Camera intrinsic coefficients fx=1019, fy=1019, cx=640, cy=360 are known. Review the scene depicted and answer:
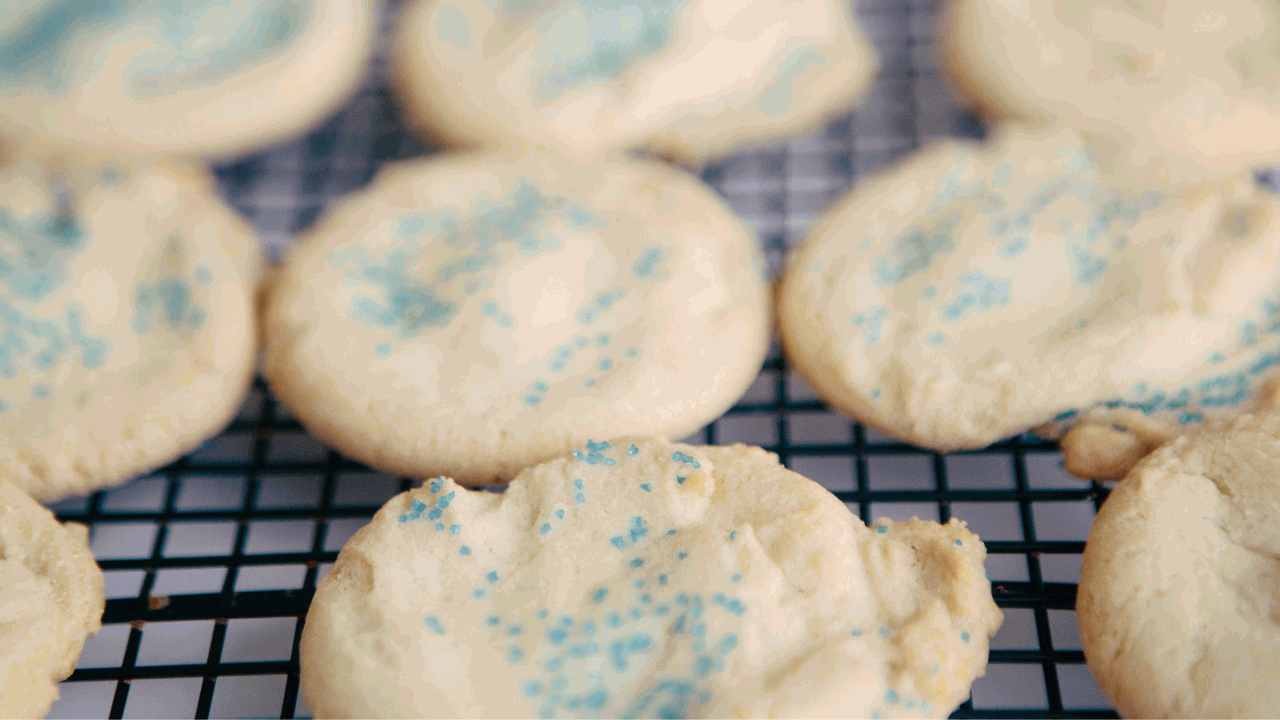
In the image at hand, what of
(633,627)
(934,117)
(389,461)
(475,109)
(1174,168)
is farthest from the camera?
(934,117)

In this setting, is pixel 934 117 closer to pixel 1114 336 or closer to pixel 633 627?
pixel 1114 336

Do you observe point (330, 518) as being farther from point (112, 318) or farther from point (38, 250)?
point (38, 250)

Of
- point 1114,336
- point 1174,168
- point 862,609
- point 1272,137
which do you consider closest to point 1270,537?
point 1114,336

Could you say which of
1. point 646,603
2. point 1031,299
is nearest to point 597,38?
point 1031,299

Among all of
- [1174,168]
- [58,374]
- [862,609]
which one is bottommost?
[862,609]

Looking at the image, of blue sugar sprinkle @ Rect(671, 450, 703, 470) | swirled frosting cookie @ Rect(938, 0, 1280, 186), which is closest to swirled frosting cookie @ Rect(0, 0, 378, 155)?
blue sugar sprinkle @ Rect(671, 450, 703, 470)

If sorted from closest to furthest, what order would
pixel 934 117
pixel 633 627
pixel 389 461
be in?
pixel 633 627
pixel 389 461
pixel 934 117

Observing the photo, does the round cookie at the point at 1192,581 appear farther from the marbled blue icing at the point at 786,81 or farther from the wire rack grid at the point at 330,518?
the marbled blue icing at the point at 786,81
